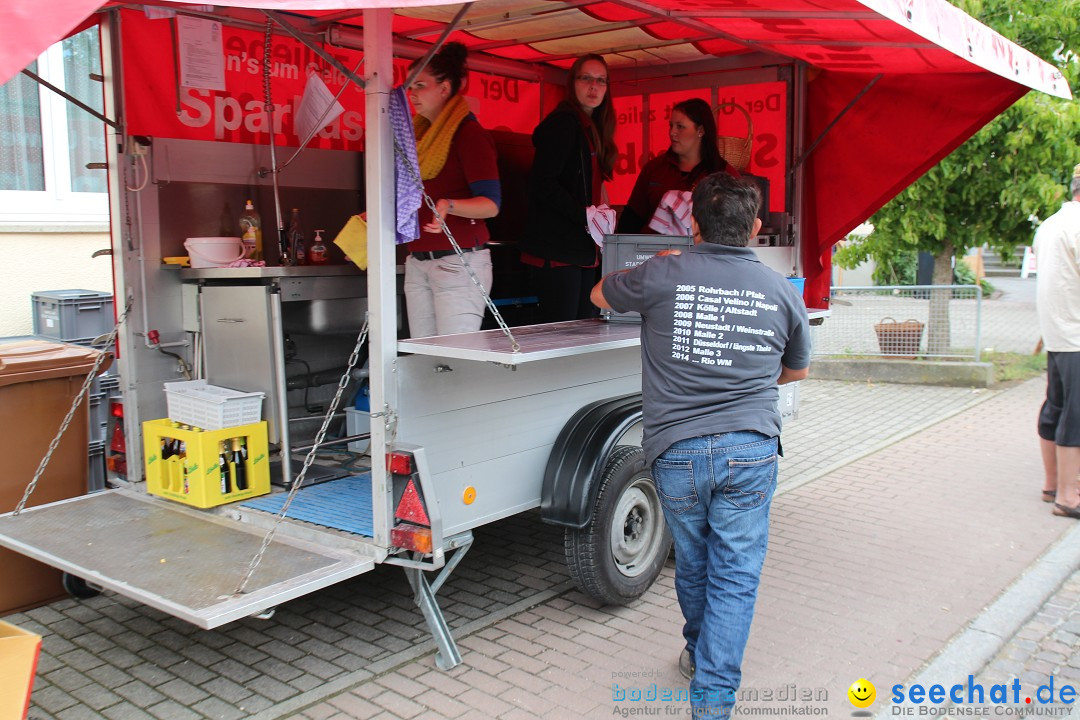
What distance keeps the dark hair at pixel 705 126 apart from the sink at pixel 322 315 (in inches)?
79.0

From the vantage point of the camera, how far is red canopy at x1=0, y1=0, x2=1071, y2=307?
4.15m

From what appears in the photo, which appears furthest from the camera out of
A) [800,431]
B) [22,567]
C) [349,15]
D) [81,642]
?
[800,431]

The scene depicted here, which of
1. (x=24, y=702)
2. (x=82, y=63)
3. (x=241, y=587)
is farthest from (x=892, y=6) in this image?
(x=82, y=63)

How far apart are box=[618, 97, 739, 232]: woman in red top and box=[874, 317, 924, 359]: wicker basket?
5920 millimetres

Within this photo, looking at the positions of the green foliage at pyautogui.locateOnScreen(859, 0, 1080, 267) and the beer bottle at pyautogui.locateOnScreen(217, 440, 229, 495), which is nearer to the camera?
the beer bottle at pyautogui.locateOnScreen(217, 440, 229, 495)

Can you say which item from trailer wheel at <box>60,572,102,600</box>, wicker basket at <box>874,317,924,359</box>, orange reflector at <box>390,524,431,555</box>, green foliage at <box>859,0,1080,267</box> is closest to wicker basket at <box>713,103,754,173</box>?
orange reflector at <box>390,524,431,555</box>

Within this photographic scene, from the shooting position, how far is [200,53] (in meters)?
4.72

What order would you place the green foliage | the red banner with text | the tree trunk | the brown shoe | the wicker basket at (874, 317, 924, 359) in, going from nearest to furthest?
the brown shoe < the red banner with text < the green foliage < the tree trunk < the wicker basket at (874, 317, 924, 359)

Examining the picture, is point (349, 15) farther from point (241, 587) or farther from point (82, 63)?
point (82, 63)

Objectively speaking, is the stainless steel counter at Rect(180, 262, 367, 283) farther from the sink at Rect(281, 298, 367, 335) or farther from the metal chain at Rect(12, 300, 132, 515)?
the metal chain at Rect(12, 300, 132, 515)

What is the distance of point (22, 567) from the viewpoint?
4227mm

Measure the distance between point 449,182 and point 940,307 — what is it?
769cm

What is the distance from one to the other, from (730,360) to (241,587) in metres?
1.80

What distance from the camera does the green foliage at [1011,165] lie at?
8875 mm
